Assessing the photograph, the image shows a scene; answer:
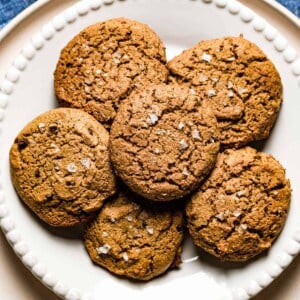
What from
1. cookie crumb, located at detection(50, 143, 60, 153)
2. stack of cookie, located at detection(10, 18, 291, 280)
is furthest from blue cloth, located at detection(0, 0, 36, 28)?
cookie crumb, located at detection(50, 143, 60, 153)

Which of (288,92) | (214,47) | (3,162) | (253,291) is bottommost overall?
(253,291)

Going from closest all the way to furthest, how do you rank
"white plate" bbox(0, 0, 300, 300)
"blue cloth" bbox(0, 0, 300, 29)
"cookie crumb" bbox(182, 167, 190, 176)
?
"cookie crumb" bbox(182, 167, 190, 176) → "white plate" bbox(0, 0, 300, 300) → "blue cloth" bbox(0, 0, 300, 29)

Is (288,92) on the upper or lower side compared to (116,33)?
lower

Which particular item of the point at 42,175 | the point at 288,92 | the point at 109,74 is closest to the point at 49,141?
the point at 42,175

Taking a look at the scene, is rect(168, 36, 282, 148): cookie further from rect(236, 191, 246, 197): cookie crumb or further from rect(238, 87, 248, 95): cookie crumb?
rect(236, 191, 246, 197): cookie crumb

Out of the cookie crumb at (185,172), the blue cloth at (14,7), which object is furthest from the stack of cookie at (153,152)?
the blue cloth at (14,7)

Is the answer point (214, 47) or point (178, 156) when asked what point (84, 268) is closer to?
point (178, 156)

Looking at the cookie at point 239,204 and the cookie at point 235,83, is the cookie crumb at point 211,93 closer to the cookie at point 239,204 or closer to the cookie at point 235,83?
the cookie at point 235,83
